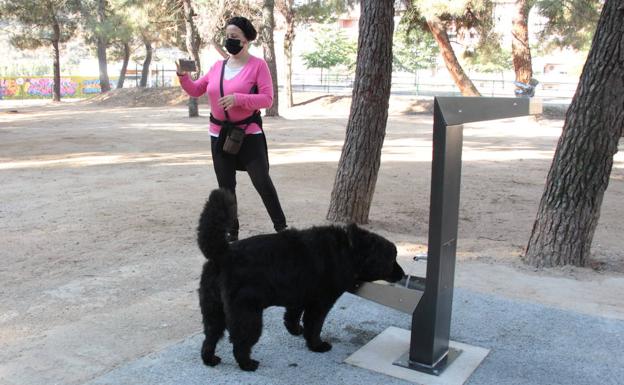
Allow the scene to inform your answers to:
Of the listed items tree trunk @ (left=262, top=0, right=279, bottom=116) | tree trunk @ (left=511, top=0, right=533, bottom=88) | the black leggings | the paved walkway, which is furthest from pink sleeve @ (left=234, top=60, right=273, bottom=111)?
tree trunk @ (left=511, top=0, right=533, bottom=88)

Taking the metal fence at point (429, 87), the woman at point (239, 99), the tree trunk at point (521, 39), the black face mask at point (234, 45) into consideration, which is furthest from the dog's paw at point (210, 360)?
the metal fence at point (429, 87)

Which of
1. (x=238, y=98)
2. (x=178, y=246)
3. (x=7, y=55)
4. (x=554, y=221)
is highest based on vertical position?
(x=7, y=55)

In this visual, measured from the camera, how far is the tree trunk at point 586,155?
5.04 m

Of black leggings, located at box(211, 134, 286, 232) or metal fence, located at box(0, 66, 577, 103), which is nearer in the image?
black leggings, located at box(211, 134, 286, 232)

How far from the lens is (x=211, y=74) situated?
5.11 m

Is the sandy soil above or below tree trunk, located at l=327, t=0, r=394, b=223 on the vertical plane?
below

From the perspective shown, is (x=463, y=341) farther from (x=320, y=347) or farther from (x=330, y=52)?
(x=330, y=52)

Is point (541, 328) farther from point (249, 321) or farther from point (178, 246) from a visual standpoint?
point (178, 246)

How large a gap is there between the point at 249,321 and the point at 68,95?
48691 millimetres

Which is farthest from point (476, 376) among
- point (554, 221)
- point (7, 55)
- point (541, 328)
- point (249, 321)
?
point (7, 55)

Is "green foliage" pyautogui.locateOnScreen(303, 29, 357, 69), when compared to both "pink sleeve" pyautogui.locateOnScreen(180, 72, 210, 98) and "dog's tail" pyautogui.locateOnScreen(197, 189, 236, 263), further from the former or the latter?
"dog's tail" pyautogui.locateOnScreen(197, 189, 236, 263)

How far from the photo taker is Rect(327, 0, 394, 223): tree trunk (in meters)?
6.42

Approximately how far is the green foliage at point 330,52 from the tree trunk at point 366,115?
47.6 meters

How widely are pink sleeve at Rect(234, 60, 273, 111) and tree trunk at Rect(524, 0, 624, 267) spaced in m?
2.54
